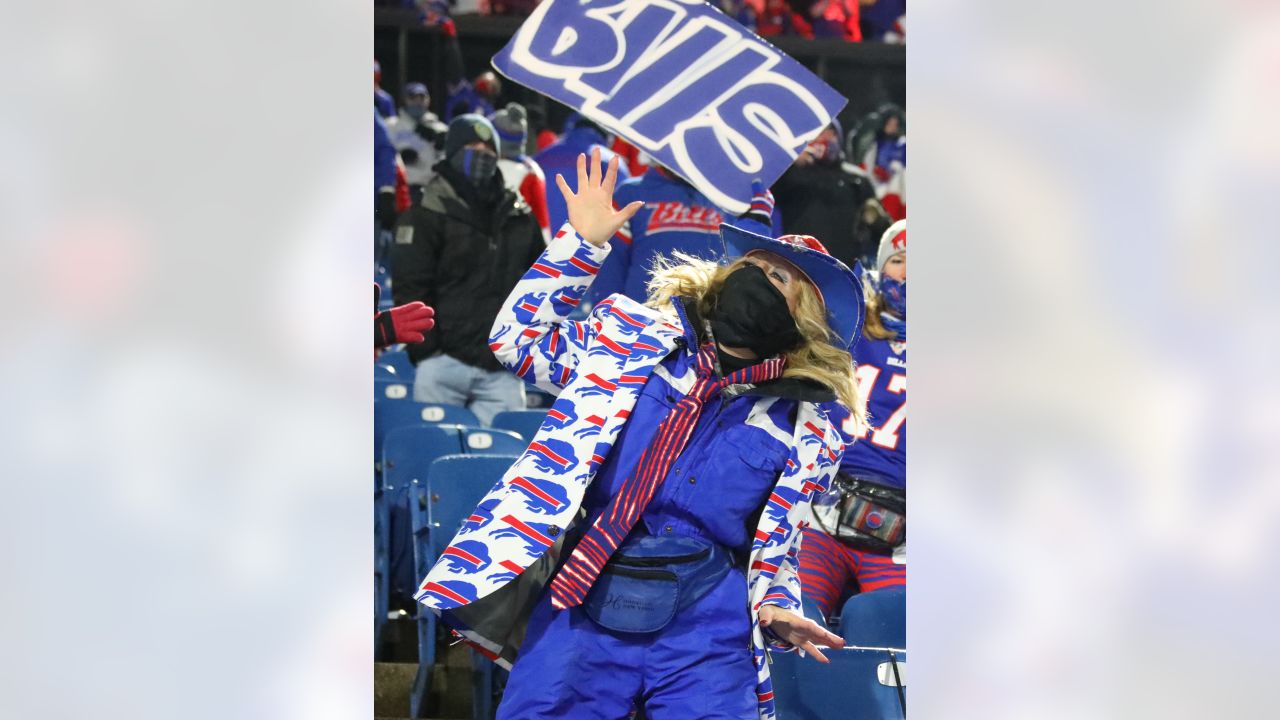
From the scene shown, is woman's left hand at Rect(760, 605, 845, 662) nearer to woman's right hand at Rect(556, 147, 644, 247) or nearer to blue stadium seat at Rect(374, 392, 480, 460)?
woman's right hand at Rect(556, 147, 644, 247)

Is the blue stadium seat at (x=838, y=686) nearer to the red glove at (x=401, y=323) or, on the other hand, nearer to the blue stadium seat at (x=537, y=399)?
the red glove at (x=401, y=323)

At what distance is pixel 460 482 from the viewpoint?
261 centimetres

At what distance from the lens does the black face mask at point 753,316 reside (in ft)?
7.40

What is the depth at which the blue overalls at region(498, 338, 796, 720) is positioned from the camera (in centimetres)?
211

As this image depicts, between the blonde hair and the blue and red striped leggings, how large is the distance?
0.66 m

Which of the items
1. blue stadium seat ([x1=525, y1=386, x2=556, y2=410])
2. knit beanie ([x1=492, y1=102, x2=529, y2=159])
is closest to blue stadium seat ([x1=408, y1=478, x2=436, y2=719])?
blue stadium seat ([x1=525, y1=386, x2=556, y2=410])

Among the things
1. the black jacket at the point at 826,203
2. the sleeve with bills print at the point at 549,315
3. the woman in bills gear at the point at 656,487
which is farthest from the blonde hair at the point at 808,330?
the black jacket at the point at 826,203

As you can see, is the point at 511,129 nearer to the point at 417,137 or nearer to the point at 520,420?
the point at 417,137

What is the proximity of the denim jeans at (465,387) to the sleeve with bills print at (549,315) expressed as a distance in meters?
0.93
